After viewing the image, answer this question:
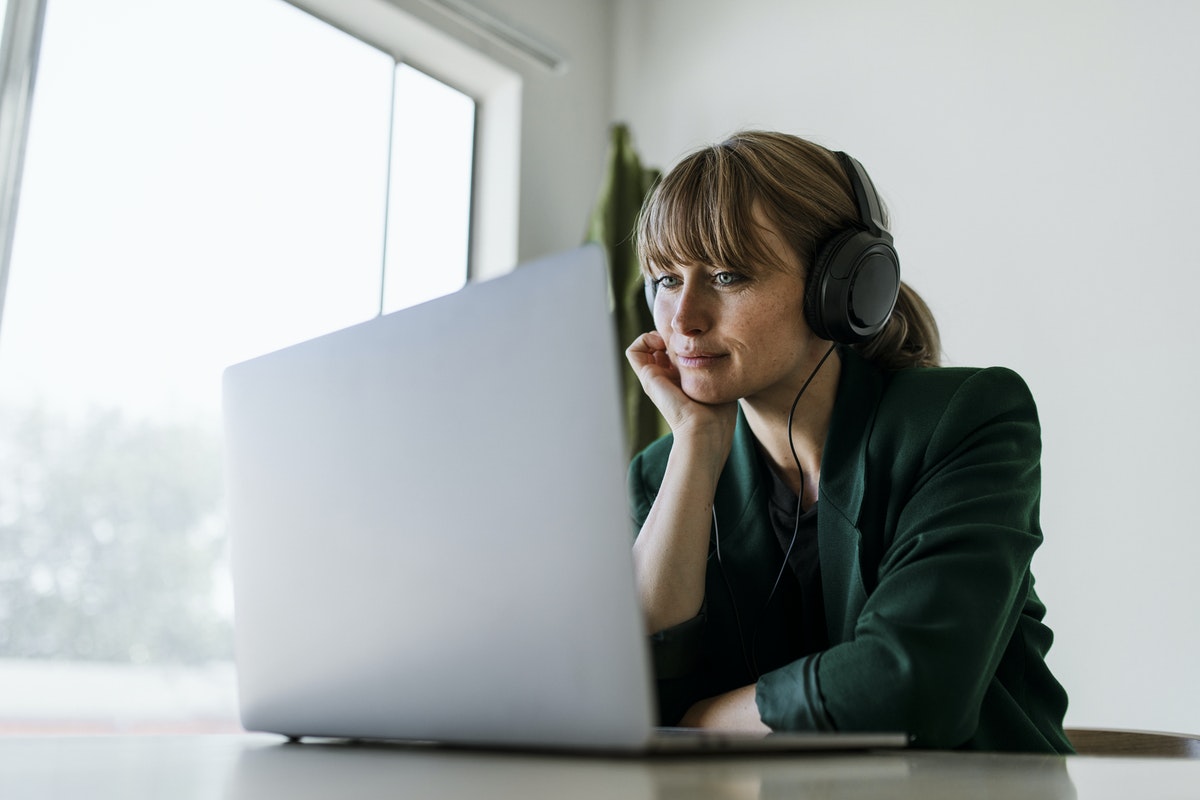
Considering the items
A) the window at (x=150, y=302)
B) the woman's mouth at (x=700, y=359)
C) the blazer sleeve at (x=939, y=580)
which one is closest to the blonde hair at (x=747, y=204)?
the woman's mouth at (x=700, y=359)

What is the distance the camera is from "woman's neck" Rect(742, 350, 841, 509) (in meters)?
1.22

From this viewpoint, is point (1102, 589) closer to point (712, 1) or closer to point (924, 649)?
point (924, 649)

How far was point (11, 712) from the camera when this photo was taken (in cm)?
186

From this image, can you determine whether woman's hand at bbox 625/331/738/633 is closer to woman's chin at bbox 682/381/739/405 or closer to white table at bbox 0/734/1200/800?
woman's chin at bbox 682/381/739/405

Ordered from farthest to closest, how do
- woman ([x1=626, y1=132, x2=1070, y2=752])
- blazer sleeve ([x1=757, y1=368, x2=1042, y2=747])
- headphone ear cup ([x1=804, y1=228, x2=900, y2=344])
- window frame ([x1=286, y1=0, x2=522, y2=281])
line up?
1. window frame ([x1=286, y1=0, x2=522, y2=281])
2. headphone ear cup ([x1=804, y1=228, x2=900, y2=344])
3. woman ([x1=626, y1=132, x2=1070, y2=752])
4. blazer sleeve ([x1=757, y1=368, x2=1042, y2=747])

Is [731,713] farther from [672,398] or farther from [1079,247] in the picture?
[1079,247]

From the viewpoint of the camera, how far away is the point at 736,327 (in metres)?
1.13

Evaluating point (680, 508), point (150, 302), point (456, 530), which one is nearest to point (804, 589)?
point (680, 508)

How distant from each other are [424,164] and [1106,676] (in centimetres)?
217

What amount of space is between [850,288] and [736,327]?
13 centimetres

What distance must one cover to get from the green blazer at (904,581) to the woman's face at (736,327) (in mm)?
100

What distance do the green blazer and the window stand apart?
1449mm

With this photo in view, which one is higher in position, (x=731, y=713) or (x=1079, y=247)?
(x=1079, y=247)

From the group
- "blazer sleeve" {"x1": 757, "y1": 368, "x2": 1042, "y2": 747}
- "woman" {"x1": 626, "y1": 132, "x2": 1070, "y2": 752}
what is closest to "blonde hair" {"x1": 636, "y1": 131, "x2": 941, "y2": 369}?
"woman" {"x1": 626, "y1": 132, "x2": 1070, "y2": 752}
